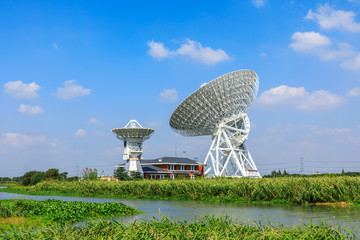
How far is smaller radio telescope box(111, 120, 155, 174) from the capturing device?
55094 mm

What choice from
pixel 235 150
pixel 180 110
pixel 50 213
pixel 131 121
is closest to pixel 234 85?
pixel 180 110

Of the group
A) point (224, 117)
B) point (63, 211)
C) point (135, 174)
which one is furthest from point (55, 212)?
point (135, 174)

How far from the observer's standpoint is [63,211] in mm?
15273

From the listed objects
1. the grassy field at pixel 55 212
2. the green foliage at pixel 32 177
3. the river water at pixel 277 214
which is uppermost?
the green foliage at pixel 32 177

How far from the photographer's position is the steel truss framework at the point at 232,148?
146 ft

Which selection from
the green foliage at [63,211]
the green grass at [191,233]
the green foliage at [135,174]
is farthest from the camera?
the green foliage at [135,174]

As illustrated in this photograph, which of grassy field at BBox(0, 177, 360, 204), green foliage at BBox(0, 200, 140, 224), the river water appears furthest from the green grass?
grassy field at BBox(0, 177, 360, 204)

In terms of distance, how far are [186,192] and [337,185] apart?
463 inches

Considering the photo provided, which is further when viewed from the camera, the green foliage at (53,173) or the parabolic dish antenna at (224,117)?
the green foliage at (53,173)

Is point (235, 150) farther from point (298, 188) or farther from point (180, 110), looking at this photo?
point (298, 188)

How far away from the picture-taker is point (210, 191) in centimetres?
2702

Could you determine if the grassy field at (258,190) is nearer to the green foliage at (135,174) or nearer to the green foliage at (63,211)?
the green foliage at (63,211)

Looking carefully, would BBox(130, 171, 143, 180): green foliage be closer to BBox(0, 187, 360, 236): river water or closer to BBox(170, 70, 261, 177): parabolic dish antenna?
BBox(170, 70, 261, 177): parabolic dish antenna

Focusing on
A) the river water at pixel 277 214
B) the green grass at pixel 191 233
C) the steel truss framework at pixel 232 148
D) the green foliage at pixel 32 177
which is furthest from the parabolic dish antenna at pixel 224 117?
the green foliage at pixel 32 177
